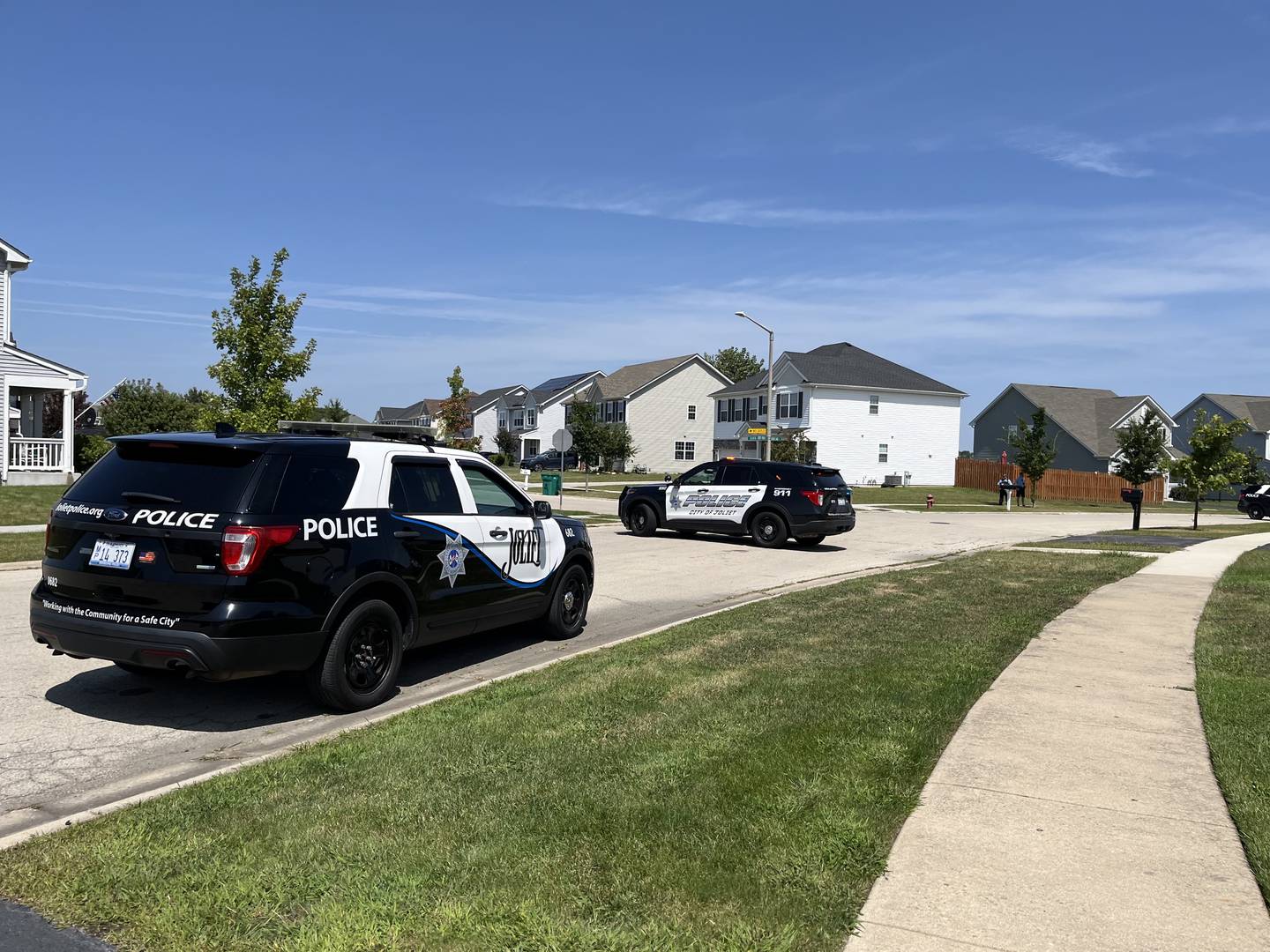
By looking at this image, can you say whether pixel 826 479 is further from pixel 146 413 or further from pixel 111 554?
pixel 146 413

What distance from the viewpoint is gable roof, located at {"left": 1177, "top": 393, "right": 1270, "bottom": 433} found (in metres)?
73.6

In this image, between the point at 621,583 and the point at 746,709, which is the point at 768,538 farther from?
the point at 746,709

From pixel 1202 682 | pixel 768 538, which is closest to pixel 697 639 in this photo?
pixel 1202 682

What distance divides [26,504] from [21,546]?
8.69 metres

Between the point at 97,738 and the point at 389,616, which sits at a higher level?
the point at 389,616

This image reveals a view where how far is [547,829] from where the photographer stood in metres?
4.33

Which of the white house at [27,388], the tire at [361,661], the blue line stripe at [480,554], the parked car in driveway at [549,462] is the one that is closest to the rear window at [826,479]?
the blue line stripe at [480,554]

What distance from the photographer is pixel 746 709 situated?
6398 mm

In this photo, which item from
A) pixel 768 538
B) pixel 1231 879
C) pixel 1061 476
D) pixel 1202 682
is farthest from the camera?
pixel 1061 476

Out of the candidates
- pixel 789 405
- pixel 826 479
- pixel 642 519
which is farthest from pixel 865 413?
pixel 826 479

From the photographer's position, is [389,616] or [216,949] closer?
[216,949]

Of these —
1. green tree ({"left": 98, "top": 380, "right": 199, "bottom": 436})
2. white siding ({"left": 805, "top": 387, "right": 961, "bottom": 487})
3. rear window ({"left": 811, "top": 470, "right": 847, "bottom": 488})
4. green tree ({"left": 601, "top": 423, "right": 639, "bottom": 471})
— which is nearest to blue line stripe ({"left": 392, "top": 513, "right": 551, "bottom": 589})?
rear window ({"left": 811, "top": 470, "right": 847, "bottom": 488})

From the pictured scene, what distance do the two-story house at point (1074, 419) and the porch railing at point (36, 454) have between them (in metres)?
54.7

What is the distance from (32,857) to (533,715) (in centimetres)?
279
